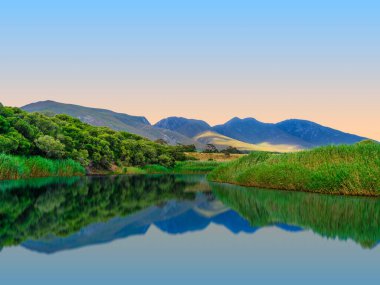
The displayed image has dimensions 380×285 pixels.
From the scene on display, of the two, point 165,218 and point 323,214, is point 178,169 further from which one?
point 323,214

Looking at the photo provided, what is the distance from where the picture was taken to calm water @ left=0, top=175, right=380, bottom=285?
431 inches

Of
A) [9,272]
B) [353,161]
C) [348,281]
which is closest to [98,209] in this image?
[9,272]

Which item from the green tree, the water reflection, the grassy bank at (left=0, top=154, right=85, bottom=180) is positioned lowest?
the grassy bank at (left=0, top=154, right=85, bottom=180)

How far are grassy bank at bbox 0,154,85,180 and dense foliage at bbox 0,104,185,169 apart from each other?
1.93 metres

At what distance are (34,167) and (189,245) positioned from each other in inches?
2114

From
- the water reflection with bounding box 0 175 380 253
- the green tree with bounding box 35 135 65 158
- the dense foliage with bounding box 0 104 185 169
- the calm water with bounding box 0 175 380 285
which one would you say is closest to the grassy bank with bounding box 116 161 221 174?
the dense foliage with bounding box 0 104 185 169

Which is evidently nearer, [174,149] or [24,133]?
[24,133]

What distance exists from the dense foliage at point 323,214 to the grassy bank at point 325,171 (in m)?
2.94

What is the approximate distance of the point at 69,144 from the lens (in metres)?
79.4

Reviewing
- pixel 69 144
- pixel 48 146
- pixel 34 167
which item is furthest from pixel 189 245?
pixel 69 144

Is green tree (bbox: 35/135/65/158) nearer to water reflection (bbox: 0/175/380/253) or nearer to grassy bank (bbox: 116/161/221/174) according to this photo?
grassy bank (bbox: 116/161/221/174)

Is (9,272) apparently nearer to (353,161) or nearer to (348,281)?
(348,281)

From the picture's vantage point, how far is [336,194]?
33844 mm

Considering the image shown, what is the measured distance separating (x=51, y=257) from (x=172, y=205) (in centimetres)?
1585
